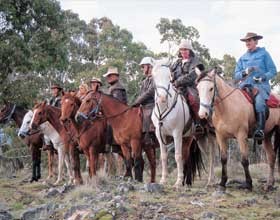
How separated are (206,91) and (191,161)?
287 centimetres

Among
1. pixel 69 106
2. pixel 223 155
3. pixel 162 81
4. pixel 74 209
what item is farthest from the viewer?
pixel 69 106

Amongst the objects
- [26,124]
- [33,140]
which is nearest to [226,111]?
[26,124]

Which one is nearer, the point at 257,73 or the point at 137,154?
the point at 257,73

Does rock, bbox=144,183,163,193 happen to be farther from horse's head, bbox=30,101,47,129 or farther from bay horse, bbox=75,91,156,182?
horse's head, bbox=30,101,47,129

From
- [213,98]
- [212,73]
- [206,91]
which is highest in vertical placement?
[212,73]

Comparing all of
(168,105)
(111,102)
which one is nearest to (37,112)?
(111,102)

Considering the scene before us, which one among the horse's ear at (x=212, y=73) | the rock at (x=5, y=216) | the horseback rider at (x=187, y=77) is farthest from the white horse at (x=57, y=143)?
the horse's ear at (x=212, y=73)

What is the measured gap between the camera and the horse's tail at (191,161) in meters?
10.6

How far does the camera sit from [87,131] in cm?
1104

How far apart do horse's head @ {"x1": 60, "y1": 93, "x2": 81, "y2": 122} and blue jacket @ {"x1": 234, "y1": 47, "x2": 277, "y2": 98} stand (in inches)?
147

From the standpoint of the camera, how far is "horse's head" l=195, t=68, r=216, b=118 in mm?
8695

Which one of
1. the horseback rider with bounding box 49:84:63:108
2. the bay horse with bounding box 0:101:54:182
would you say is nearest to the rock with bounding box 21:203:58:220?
the horseback rider with bounding box 49:84:63:108

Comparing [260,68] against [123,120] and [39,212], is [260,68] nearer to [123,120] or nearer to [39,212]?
[123,120]

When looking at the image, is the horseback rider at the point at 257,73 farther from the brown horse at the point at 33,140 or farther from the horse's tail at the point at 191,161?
the brown horse at the point at 33,140
